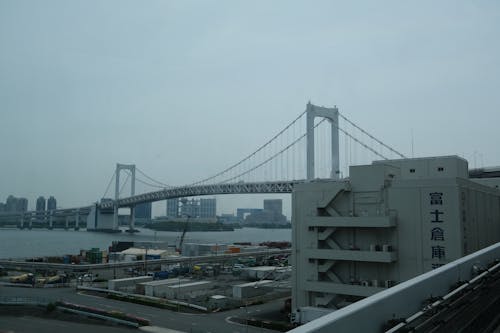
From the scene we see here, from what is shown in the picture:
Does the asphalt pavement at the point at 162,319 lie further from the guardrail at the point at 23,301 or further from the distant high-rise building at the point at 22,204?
the distant high-rise building at the point at 22,204

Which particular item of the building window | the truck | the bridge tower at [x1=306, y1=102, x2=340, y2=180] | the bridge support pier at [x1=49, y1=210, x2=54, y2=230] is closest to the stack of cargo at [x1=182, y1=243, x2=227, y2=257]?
the bridge tower at [x1=306, y1=102, x2=340, y2=180]

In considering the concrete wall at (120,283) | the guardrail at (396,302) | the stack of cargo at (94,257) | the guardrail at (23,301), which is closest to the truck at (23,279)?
the concrete wall at (120,283)

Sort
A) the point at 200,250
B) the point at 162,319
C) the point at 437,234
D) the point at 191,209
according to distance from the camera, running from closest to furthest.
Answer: the point at 437,234 < the point at 162,319 < the point at 200,250 < the point at 191,209

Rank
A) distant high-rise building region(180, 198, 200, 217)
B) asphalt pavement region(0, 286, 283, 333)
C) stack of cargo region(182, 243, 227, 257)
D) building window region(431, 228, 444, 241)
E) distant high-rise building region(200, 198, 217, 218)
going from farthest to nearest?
distant high-rise building region(200, 198, 217, 218)
distant high-rise building region(180, 198, 200, 217)
stack of cargo region(182, 243, 227, 257)
asphalt pavement region(0, 286, 283, 333)
building window region(431, 228, 444, 241)

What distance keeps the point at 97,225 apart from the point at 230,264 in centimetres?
4404

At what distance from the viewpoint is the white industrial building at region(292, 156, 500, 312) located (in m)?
10.3

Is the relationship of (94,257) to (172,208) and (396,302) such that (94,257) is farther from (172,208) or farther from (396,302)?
(172,208)

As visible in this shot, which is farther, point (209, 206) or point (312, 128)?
point (209, 206)

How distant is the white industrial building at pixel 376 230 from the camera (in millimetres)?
10266

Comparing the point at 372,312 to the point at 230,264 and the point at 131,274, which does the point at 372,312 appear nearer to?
the point at 131,274

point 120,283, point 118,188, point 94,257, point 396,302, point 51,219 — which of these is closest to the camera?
point 396,302

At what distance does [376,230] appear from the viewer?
1107cm

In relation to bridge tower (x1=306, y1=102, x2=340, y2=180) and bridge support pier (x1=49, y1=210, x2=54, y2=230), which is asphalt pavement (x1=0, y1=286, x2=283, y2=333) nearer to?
bridge tower (x1=306, y1=102, x2=340, y2=180)

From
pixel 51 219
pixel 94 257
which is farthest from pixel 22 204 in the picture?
pixel 94 257
